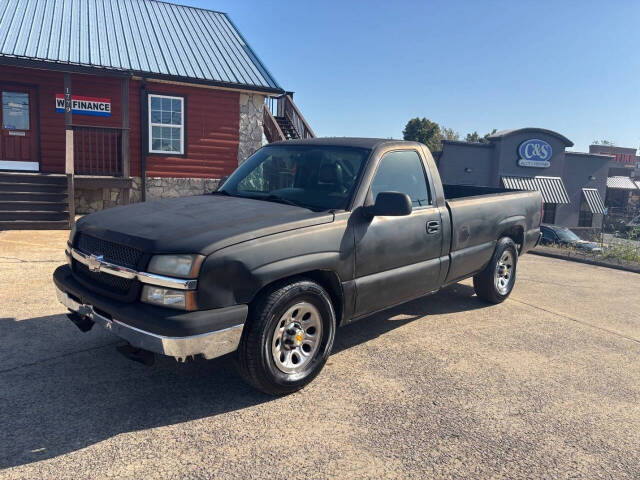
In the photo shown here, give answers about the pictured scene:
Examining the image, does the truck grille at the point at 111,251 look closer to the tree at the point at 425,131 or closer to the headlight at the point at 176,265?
the headlight at the point at 176,265

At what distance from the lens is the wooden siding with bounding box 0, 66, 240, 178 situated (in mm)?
12562

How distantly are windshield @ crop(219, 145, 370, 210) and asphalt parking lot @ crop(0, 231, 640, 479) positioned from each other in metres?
1.40

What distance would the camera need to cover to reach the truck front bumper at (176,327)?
2.95 meters

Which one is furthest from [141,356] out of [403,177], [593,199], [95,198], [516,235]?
[593,199]

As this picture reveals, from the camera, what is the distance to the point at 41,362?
3.91 metres

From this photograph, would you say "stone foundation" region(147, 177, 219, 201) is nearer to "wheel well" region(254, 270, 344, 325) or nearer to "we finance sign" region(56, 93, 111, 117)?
"we finance sign" region(56, 93, 111, 117)

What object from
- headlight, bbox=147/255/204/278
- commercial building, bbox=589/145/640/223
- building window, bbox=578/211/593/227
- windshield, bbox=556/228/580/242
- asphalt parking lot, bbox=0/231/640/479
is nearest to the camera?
asphalt parking lot, bbox=0/231/640/479

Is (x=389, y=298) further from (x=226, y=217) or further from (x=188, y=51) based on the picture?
(x=188, y=51)

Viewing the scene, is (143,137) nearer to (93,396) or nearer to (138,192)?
(138,192)

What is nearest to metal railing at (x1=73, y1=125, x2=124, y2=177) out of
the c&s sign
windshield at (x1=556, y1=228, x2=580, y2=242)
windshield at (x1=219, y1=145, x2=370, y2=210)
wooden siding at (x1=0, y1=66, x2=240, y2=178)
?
wooden siding at (x1=0, y1=66, x2=240, y2=178)

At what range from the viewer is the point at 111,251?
3.43 meters

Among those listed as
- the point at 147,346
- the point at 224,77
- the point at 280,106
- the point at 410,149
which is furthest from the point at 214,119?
the point at 147,346

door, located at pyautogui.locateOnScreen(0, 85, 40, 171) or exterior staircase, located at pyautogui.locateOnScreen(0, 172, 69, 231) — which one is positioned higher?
door, located at pyautogui.locateOnScreen(0, 85, 40, 171)

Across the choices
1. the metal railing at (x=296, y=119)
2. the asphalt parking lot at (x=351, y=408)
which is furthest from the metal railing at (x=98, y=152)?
the asphalt parking lot at (x=351, y=408)
